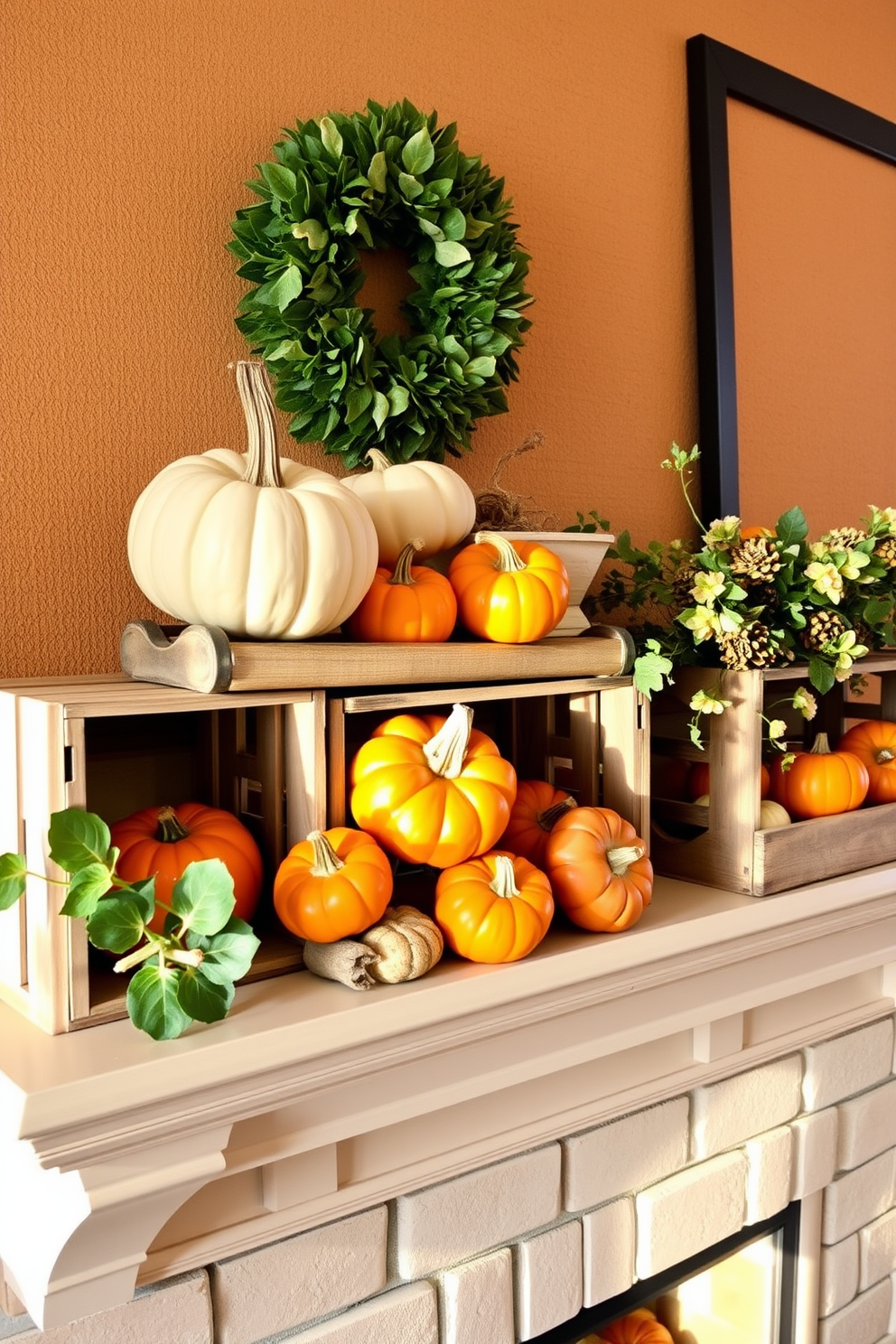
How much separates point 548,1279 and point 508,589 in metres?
0.65

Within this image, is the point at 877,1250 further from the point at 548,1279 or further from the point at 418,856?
the point at 418,856

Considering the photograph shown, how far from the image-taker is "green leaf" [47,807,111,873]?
2.27 ft

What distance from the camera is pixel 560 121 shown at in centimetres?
138

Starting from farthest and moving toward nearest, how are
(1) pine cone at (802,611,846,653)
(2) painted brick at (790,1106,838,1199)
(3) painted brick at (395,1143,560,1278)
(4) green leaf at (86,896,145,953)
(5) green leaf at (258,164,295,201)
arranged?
(2) painted brick at (790,1106,838,1199)
(1) pine cone at (802,611,846,653)
(5) green leaf at (258,164,295,201)
(3) painted brick at (395,1143,560,1278)
(4) green leaf at (86,896,145,953)

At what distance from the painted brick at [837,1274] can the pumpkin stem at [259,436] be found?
45.8 inches

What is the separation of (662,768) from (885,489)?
2.75 ft

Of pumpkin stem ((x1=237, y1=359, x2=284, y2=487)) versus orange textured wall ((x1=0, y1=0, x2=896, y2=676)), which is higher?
orange textured wall ((x1=0, y1=0, x2=896, y2=676))

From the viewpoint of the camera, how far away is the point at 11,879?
709 millimetres

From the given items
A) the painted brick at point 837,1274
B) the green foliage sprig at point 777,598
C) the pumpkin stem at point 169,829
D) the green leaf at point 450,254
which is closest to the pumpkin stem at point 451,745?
the pumpkin stem at point 169,829

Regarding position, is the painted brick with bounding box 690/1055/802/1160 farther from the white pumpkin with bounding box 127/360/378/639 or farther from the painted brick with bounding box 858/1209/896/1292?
the white pumpkin with bounding box 127/360/378/639

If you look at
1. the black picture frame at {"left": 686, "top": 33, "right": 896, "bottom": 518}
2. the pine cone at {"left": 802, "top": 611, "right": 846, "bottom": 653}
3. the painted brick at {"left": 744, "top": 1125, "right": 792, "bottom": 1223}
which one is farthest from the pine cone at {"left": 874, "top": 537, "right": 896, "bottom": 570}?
the painted brick at {"left": 744, "top": 1125, "right": 792, "bottom": 1223}

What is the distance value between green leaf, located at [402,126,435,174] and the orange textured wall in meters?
0.15

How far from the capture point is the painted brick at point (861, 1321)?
1.34 metres

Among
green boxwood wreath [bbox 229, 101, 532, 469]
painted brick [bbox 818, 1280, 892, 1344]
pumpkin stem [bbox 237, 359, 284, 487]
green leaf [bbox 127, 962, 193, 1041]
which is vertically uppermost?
green boxwood wreath [bbox 229, 101, 532, 469]
